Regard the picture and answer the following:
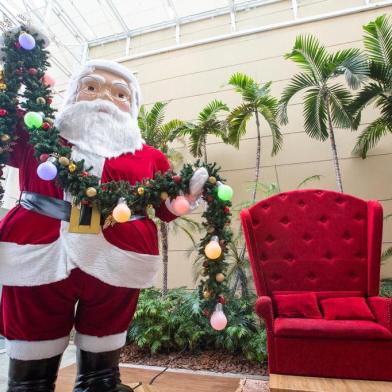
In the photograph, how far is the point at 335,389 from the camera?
64.5 inches

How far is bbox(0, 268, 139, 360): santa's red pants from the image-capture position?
103 cm

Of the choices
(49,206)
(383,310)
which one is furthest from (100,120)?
(383,310)

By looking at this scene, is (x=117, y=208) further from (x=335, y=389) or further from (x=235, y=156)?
(x=235, y=156)

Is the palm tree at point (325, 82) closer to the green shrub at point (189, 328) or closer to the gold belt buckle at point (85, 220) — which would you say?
the green shrub at point (189, 328)

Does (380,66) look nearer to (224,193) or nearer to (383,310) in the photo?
(383,310)

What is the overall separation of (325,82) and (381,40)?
0.68m

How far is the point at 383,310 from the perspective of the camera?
2002 millimetres

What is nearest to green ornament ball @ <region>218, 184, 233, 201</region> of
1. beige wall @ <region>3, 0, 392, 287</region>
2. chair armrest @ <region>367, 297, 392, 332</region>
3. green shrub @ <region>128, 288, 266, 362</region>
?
chair armrest @ <region>367, 297, 392, 332</region>

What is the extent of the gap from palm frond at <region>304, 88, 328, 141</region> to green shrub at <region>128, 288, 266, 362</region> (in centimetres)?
234

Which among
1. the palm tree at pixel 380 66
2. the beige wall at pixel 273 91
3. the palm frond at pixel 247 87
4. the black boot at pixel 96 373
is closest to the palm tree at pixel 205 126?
the palm frond at pixel 247 87

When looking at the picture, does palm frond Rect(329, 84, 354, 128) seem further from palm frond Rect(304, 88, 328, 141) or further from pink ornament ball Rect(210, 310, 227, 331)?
pink ornament ball Rect(210, 310, 227, 331)

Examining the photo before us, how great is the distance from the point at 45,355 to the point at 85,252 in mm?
401

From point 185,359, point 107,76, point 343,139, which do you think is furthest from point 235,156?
point 107,76

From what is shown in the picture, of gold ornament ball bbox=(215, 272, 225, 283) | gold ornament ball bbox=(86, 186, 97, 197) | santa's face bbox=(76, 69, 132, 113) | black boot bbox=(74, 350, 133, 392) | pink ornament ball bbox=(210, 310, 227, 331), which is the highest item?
santa's face bbox=(76, 69, 132, 113)
